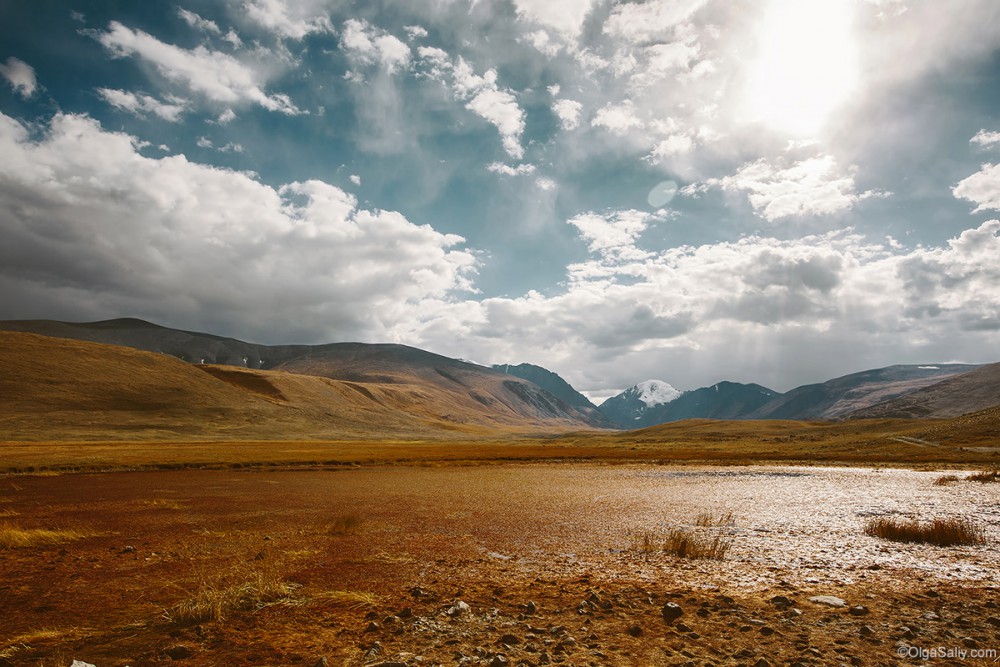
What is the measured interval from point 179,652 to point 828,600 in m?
11.4

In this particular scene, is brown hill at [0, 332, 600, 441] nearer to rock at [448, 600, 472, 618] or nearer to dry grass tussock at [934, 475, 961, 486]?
rock at [448, 600, 472, 618]

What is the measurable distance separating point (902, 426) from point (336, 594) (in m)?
125

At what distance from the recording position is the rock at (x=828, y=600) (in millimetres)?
9475

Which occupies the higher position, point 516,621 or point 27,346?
point 27,346

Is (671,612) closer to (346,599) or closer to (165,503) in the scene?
(346,599)

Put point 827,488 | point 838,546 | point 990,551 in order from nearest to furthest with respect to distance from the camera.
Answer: point 990,551 → point 838,546 → point 827,488

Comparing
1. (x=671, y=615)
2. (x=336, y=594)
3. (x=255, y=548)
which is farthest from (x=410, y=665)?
(x=255, y=548)

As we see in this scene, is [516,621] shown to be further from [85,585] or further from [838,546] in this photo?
[838,546]

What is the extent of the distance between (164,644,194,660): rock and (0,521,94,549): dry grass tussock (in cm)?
1318

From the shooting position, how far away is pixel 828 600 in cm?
970

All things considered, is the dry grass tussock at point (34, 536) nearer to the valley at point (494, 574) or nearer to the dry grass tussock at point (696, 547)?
the valley at point (494, 574)

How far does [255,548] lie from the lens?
15430mm

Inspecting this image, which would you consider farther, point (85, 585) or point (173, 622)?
point (85, 585)

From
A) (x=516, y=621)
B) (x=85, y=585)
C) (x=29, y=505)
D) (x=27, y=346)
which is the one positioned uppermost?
(x=27, y=346)
